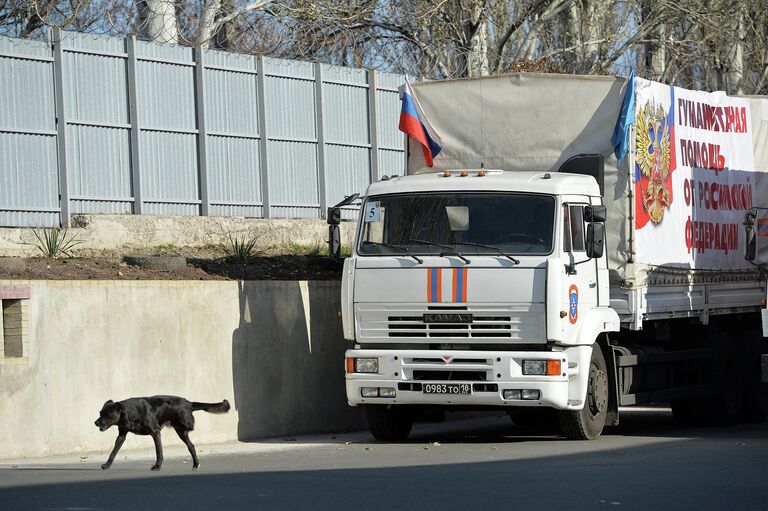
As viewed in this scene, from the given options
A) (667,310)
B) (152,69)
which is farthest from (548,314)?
(152,69)

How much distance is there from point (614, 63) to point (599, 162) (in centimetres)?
1822

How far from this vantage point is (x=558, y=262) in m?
15.6

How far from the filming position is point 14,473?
13.1 meters

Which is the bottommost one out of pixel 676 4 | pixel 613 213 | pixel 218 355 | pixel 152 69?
pixel 218 355

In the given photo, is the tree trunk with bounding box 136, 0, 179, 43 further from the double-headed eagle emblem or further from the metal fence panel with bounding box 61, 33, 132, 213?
the double-headed eagle emblem

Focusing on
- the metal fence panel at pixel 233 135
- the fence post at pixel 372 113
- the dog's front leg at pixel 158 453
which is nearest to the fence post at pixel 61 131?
the metal fence panel at pixel 233 135

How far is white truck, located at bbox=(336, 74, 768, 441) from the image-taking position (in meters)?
15.7

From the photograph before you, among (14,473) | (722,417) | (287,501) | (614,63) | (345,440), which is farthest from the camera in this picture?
(614,63)

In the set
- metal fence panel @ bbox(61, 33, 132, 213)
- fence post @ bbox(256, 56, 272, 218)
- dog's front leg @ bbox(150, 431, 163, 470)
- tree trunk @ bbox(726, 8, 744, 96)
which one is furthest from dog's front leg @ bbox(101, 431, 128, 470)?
tree trunk @ bbox(726, 8, 744, 96)

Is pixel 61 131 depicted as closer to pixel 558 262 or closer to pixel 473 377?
pixel 473 377

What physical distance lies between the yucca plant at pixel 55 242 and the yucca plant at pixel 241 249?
8.28 feet

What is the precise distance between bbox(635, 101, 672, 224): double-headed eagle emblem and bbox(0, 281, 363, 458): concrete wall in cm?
431

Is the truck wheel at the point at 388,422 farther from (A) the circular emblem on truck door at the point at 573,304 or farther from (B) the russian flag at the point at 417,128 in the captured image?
(B) the russian flag at the point at 417,128

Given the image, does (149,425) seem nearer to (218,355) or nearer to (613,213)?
(218,355)
